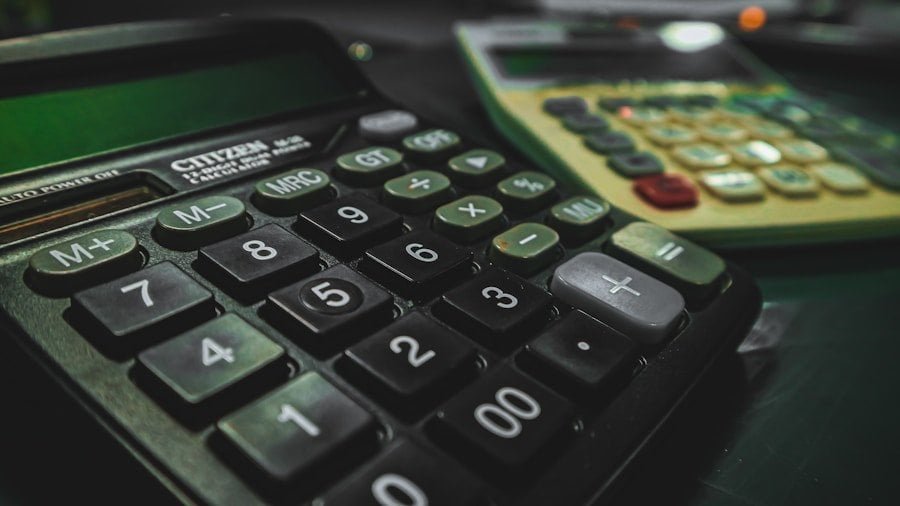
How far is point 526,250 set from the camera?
0.95 ft

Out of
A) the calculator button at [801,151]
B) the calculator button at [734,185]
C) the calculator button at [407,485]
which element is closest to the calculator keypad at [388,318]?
the calculator button at [407,485]

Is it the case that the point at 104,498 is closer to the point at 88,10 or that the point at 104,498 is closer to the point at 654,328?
the point at 654,328

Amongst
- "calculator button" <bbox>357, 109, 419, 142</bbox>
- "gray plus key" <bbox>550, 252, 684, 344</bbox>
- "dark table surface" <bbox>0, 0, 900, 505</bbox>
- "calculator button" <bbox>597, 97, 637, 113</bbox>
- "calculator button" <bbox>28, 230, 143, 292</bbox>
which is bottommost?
"dark table surface" <bbox>0, 0, 900, 505</bbox>

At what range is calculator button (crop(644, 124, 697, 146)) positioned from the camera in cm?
47

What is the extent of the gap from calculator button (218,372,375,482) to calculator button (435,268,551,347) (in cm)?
6

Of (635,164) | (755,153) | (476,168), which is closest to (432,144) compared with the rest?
(476,168)

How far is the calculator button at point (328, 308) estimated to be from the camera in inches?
8.9

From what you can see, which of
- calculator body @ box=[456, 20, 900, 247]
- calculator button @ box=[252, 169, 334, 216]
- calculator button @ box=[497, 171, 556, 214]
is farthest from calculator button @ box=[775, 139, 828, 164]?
calculator button @ box=[252, 169, 334, 216]

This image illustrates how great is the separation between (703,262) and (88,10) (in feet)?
2.20

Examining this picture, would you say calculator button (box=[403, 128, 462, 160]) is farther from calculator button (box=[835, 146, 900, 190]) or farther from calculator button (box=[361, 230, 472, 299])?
calculator button (box=[835, 146, 900, 190])

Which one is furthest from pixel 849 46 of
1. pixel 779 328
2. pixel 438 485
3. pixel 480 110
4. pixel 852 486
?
pixel 438 485

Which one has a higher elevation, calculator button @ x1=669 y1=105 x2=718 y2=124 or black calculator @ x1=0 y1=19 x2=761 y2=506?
black calculator @ x1=0 y1=19 x2=761 y2=506

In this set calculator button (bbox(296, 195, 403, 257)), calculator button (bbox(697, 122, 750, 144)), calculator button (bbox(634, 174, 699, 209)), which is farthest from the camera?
calculator button (bbox(697, 122, 750, 144))

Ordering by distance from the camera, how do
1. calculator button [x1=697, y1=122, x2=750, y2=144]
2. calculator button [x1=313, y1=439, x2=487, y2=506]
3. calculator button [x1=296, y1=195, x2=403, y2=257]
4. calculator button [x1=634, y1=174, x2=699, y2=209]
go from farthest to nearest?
1. calculator button [x1=697, y1=122, x2=750, y2=144]
2. calculator button [x1=634, y1=174, x2=699, y2=209]
3. calculator button [x1=296, y1=195, x2=403, y2=257]
4. calculator button [x1=313, y1=439, x2=487, y2=506]
